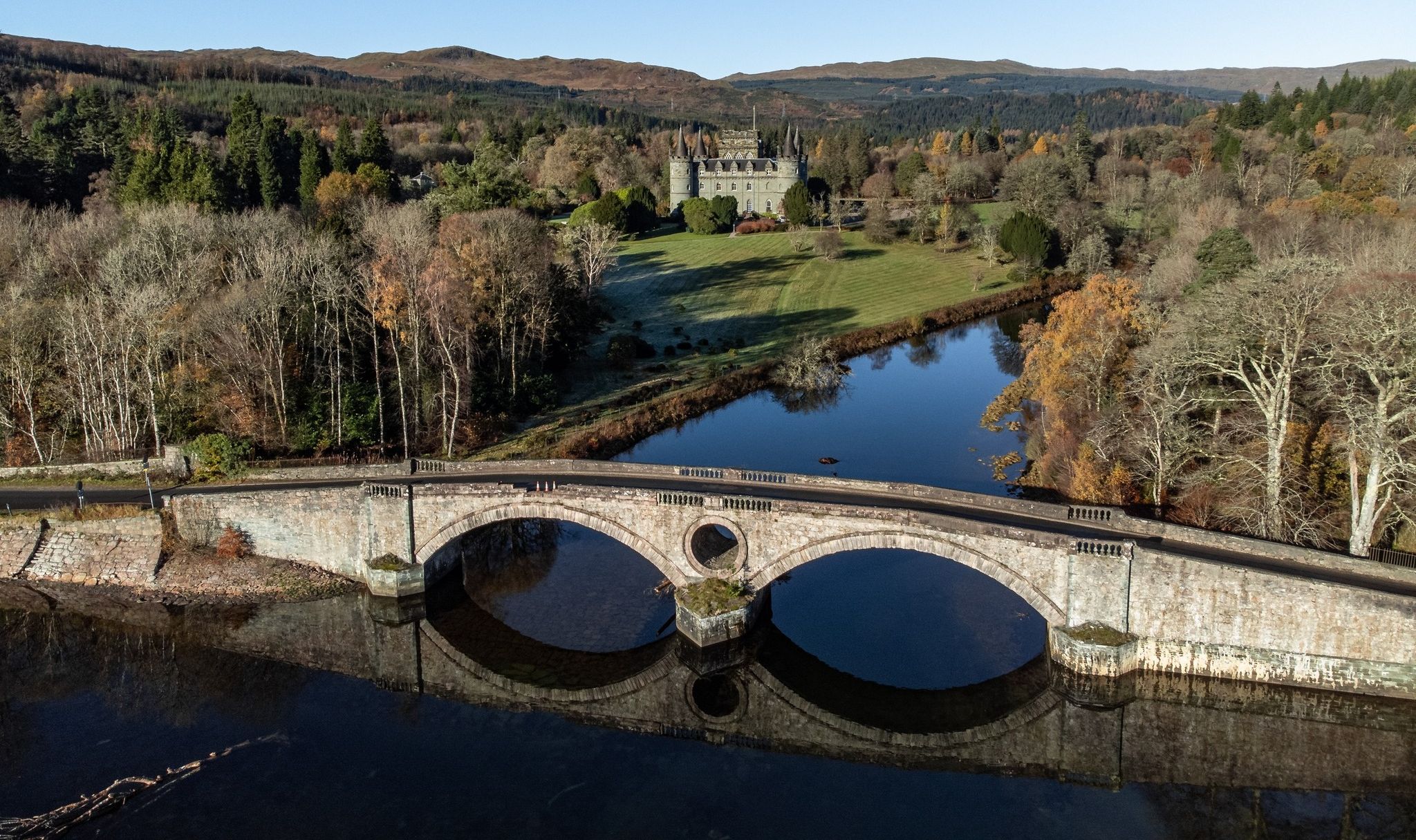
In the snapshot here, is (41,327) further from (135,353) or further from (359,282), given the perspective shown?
(359,282)

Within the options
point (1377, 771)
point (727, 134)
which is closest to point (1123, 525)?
point (1377, 771)

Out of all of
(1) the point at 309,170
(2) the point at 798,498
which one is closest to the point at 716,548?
(2) the point at 798,498

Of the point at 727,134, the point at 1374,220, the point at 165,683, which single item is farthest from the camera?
the point at 727,134

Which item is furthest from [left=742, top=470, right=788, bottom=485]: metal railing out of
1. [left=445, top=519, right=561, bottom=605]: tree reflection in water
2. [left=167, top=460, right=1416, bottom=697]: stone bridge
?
[left=445, top=519, right=561, bottom=605]: tree reflection in water

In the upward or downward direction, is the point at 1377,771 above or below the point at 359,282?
below

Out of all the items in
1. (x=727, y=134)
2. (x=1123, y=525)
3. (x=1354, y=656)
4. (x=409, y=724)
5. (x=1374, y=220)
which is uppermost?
(x=727, y=134)

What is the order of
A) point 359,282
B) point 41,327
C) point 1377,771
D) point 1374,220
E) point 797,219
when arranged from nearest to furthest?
point 1377,771 → point 41,327 → point 359,282 → point 1374,220 → point 797,219

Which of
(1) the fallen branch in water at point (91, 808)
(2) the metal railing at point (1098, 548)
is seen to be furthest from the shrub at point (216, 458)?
(2) the metal railing at point (1098, 548)
